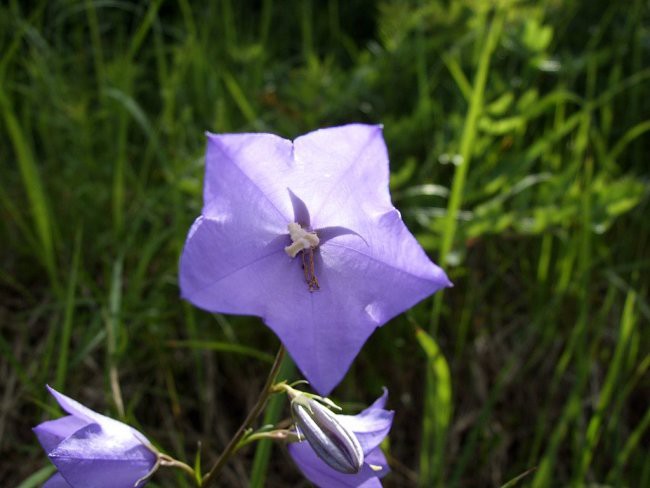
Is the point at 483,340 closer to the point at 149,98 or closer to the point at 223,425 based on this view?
the point at 223,425

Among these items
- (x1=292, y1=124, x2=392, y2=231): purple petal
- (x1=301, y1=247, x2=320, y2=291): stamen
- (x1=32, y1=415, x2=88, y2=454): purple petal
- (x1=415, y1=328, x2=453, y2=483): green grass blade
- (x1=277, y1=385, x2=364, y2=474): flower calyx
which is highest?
(x1=292, y1=124, x2=392, y2=231): purple petal

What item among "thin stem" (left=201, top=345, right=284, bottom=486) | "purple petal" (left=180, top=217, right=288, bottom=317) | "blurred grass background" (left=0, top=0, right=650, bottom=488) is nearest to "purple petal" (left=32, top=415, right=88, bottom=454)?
"thin stem" (left=201, top=345, right=284, bottom=486)

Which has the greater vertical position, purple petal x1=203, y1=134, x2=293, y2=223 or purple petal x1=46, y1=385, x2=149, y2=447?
purple petal x1=203, y1=134, x2=293, y2=223

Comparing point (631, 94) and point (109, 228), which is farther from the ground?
point (631, 94)

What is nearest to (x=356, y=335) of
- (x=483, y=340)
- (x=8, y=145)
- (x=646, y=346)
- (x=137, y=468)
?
(x=137, y=468)

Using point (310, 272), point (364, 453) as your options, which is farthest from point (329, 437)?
point (310, 272)

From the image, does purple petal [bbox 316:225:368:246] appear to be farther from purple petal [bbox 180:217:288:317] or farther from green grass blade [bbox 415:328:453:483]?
green grass blade [bbox 415:328:453:483]
